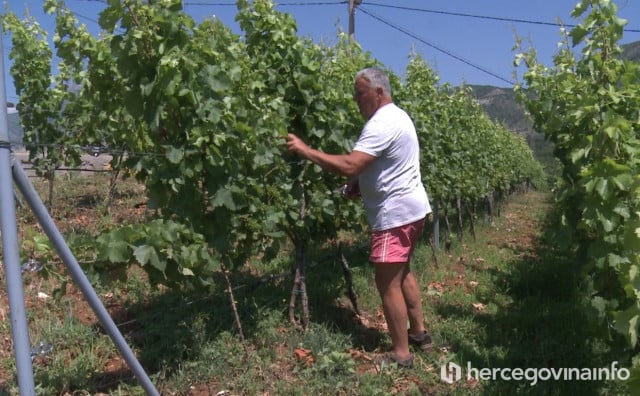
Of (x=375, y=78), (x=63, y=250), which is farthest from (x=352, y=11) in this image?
(x=63, y=250)

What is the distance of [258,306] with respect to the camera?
4.18m

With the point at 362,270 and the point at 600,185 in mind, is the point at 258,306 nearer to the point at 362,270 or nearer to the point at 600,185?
the point at 362,270

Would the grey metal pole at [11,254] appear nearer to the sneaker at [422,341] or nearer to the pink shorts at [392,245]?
the pink shorts at [392,245]

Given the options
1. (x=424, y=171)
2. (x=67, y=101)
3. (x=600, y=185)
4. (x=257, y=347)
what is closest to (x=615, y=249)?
(x=600, y=185)

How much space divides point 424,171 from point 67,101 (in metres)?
4.95

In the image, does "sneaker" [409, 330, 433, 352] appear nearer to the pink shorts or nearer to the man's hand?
the pink shorts

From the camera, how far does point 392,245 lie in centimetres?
338

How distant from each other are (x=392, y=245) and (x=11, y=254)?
2069 millimetres

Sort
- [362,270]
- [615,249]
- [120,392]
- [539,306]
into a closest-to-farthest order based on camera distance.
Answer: [120,392]
[615,249]
[539,306]
[362,270]

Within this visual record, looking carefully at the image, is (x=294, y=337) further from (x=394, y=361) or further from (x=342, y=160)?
(x=342, y=160)

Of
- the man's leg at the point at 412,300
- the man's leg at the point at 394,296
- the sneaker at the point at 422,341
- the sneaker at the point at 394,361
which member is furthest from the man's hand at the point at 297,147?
the sneaker at the point at 422,341

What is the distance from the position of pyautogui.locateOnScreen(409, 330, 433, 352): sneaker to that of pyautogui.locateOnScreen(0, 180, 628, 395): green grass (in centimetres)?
6

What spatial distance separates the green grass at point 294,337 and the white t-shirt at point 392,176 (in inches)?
35.3

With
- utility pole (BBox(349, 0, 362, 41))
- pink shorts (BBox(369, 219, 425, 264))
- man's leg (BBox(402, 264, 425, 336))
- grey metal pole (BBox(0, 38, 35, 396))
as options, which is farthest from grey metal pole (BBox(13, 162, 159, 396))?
utility pole (BBox(349, 0, 362, 41))
